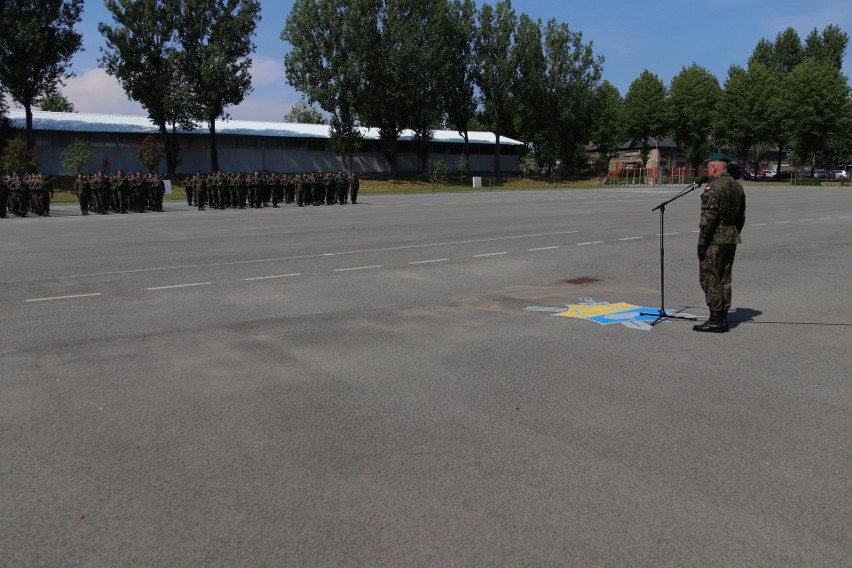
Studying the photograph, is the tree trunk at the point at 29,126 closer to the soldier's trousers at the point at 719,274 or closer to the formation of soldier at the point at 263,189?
the formation of soldier at the point at 263,189

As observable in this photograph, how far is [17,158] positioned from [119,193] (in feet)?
72.2

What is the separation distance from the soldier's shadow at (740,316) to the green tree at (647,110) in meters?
91.9

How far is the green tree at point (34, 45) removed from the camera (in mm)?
53688

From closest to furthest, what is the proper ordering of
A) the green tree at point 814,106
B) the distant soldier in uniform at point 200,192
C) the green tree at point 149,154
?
the distant soldier in uniform at point 200,192 → the green tree at point 149,154 → the green tree at point 814,106

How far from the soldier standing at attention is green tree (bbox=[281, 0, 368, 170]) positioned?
209ft

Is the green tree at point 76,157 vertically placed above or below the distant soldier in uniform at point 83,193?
above

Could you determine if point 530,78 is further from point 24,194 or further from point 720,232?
point 720,232

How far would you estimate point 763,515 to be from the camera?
147 inches

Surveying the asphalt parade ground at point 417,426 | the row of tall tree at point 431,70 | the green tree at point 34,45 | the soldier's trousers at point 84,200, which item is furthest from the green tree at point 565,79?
the asphalt parade ground at point 417,426

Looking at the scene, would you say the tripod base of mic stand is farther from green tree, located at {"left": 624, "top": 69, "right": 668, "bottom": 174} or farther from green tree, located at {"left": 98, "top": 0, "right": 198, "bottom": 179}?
green tree, located at {"left": 624, "top": 69, "right": 668, "bottom": 174}

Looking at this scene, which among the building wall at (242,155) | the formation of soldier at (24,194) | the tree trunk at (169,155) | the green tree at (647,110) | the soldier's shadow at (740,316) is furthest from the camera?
the green tree at (647,110)

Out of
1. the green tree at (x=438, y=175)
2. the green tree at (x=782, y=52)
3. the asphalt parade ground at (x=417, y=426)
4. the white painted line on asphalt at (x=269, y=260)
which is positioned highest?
the green tree at (x=782, y=52)

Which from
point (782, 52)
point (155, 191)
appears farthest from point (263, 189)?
point (782, 52)

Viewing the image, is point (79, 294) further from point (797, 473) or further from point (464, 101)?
point (464, 101)
